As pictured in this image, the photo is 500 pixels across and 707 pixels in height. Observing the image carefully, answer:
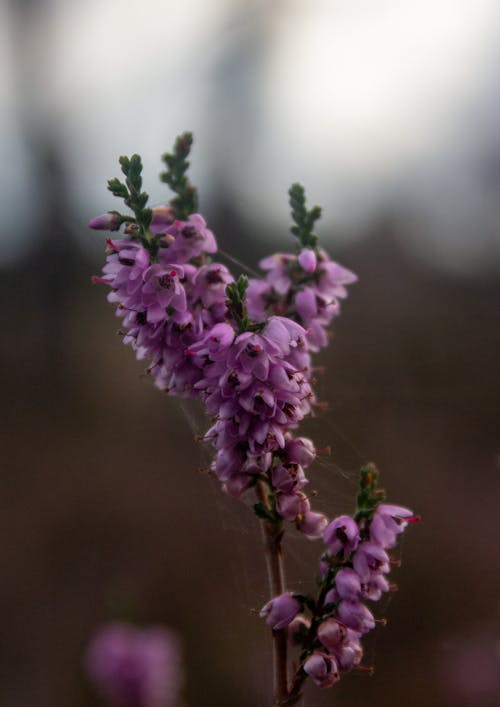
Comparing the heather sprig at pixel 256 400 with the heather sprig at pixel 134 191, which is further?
the heather sprig at pixel 134 191

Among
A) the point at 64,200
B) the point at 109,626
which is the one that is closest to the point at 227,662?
the point at 109,626

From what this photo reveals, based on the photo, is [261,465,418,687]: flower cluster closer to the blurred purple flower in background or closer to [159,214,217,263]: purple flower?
[159,214,217,263]: purple flower

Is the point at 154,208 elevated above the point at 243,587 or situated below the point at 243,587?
above

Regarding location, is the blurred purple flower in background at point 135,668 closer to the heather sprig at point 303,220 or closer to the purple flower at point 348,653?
the purple flower at point 348,653

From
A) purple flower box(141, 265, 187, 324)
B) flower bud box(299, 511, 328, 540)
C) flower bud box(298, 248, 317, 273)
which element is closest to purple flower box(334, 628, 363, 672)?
flower bud box(299, 511, 328, 540)

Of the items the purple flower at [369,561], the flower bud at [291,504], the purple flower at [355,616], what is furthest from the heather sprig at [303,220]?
the purple flower at [355,616]

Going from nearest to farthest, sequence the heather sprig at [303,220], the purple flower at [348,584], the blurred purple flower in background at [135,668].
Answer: the purple flower at [348,584] → the heather sprig at [303,220] → the blurred purple flower in background at [135,668]

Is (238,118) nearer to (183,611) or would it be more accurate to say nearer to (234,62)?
(234,62)
